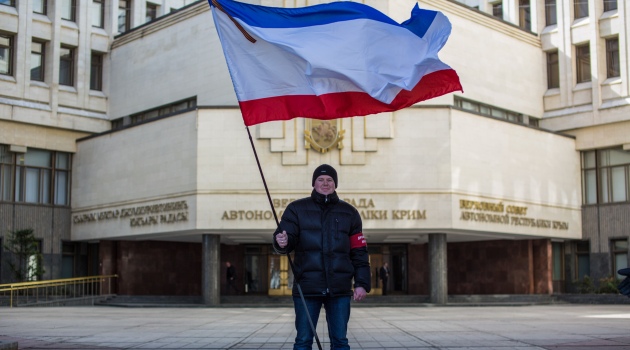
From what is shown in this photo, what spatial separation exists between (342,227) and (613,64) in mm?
41008

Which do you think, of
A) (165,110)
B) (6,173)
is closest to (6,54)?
(6,173)

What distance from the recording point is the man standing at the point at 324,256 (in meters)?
9.27

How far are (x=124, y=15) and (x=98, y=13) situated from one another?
1.84m

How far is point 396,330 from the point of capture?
19172 millimetres

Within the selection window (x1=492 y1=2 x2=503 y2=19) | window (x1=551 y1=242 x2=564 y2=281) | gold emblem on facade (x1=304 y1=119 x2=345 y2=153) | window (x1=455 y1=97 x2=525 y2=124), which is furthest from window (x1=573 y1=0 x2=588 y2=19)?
gold emblem on facade (x1=304 y1=119 x2=345 y2=153)

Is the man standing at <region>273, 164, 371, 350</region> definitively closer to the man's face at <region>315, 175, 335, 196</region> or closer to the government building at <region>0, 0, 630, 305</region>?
the man's face at <region>315, 175, 335, 196</region>

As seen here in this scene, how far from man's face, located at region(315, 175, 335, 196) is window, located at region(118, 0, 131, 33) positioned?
4426 centimetres

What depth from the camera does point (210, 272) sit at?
39.4 meters

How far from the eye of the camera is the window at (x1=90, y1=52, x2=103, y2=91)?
4981 centimetres

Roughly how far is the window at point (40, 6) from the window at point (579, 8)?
2870cm

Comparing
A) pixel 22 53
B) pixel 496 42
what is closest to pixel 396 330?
pixel 496 42

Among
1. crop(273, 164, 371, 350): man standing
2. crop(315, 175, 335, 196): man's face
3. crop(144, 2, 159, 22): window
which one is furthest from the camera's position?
crop(144, 2, 159, 22): window

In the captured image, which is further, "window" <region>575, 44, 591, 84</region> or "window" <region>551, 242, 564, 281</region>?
"window" <region>551, 242, 564, 281</region>

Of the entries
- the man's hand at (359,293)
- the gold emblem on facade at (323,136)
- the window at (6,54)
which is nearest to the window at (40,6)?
the window at (6,54)
